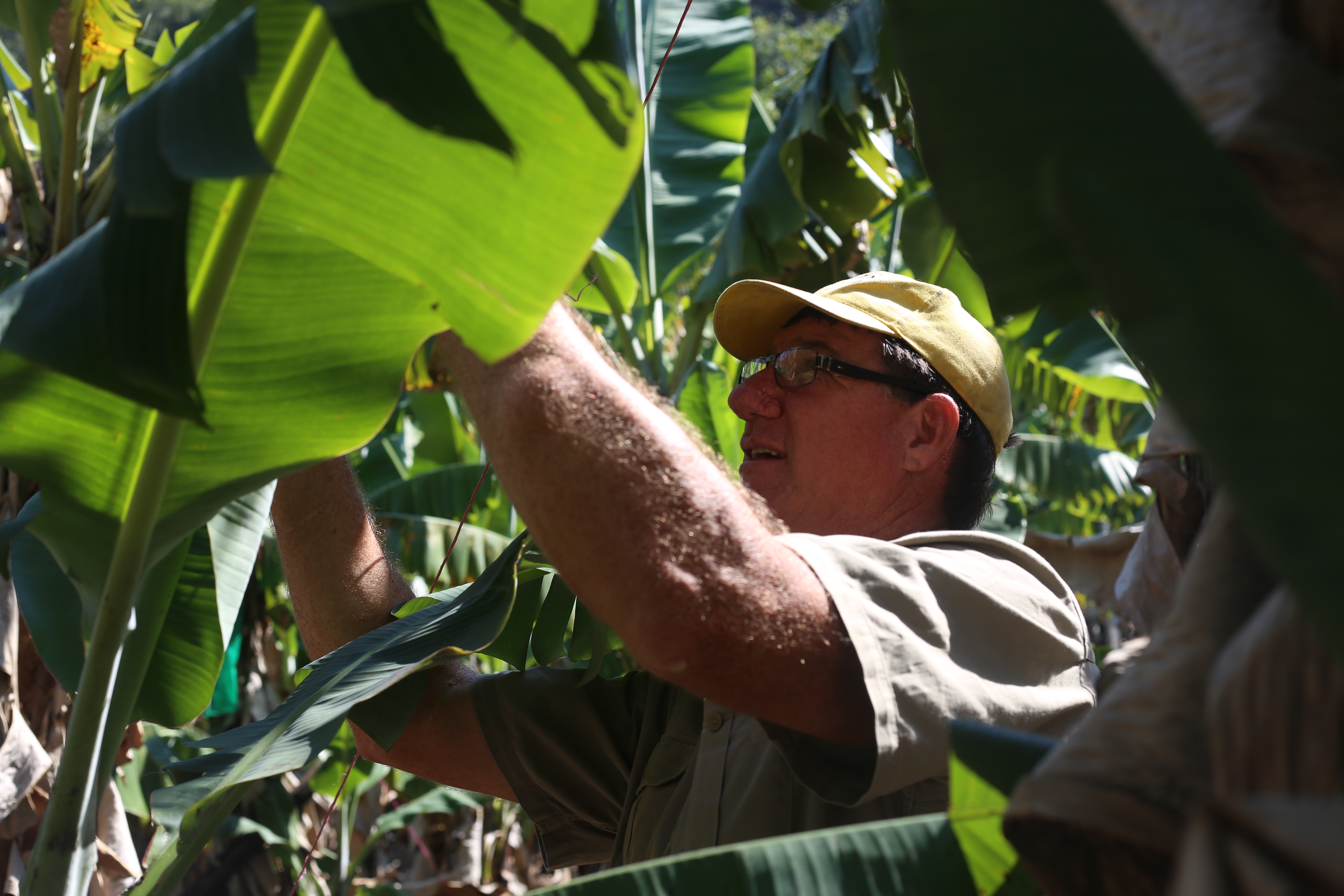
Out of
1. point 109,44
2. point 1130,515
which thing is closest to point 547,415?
point 109,44

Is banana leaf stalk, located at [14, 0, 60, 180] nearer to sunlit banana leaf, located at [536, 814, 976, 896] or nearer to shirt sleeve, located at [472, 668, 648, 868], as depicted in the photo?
shirt sleeve, located at [472, 668, 648, 868]

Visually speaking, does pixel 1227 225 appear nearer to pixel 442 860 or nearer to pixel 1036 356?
pixel 1036 356

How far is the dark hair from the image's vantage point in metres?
1.62

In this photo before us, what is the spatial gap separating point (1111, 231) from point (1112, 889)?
1.12ft

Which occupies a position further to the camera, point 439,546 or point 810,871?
point 439,546

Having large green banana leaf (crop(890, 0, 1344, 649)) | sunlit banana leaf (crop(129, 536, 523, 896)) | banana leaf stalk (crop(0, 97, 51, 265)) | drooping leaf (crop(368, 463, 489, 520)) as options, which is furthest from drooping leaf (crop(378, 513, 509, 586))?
large green banana leaf (crop(890, 0, 1344, 649))

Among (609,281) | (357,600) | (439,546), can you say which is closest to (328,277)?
(357,600)

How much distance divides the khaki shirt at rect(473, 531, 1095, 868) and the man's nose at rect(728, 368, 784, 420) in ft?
1.51

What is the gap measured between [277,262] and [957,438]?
43.9 inches

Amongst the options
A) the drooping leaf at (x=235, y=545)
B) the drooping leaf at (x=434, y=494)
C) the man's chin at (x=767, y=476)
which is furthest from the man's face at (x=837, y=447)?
the drooping leaf at (x=434, y=494)

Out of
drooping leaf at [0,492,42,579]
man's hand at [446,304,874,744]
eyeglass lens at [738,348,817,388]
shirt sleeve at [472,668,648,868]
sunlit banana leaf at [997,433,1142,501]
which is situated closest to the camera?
man's hand at [446,304,874,744]

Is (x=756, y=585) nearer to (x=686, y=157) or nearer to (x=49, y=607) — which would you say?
(x=49, y=607)

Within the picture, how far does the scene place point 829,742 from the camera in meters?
1.02

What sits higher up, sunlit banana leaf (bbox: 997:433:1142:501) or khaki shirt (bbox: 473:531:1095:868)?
khaki shirt (bbox: 473:531:1095:868)
